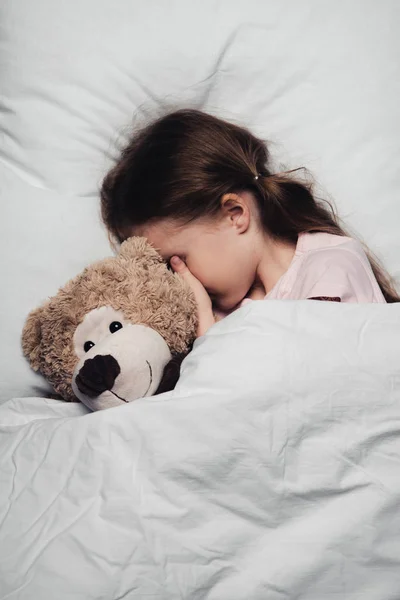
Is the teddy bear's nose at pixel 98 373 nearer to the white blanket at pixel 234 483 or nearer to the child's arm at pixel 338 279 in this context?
the white blanket at pixel 234 483

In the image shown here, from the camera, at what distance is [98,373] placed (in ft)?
2.90

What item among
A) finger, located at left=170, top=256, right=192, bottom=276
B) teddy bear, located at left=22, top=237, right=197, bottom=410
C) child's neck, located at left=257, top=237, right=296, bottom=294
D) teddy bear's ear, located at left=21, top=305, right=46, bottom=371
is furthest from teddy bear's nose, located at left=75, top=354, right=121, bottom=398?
child's neck, located at left=257, top=237, right=296, bottom=294

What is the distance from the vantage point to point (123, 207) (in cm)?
115

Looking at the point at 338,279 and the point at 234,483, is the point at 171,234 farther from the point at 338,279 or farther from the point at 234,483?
the point at 234,483

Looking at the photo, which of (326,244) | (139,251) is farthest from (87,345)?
(326,244)

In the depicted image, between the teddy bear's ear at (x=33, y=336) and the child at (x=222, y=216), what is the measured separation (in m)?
0.21

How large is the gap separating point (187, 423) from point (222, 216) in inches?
17.3

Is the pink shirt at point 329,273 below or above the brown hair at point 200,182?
below

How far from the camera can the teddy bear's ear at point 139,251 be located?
1048 mm

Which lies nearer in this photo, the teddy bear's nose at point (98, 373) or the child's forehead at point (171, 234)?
the teddy bear's nose at point (98, 373)

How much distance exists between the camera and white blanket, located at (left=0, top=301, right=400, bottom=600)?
769 millimetres

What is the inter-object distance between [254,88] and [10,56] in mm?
416

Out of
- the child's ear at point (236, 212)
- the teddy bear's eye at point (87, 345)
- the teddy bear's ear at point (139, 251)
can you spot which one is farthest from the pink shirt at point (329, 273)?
the teddy bear's eye at point (87, 345)

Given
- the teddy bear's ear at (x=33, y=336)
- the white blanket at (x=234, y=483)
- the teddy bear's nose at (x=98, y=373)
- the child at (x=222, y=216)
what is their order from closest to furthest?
the white blanket at (x=234, y=483)
the teddy bear's nose at (x=98, y=373)
the teddy bear's ear at (x=33, y=336)
the child at (x=222, y=216)
